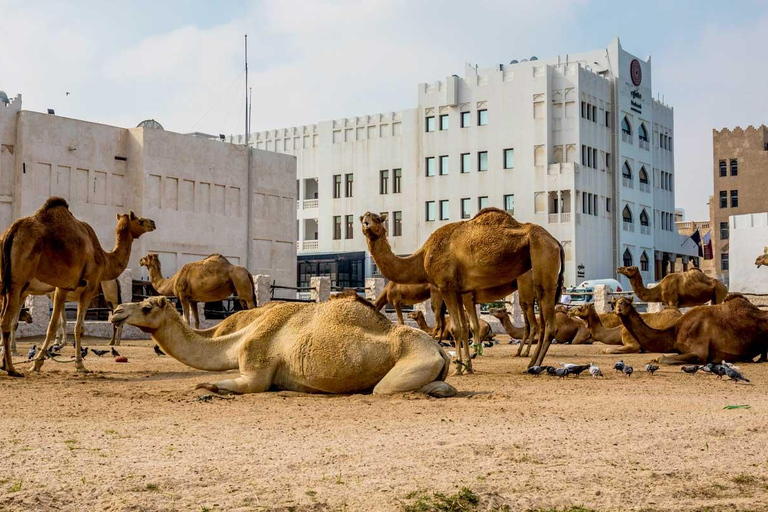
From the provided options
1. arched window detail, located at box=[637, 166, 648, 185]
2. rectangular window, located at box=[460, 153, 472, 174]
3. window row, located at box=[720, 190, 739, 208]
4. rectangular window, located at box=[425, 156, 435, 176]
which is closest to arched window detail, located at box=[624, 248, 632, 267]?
arched window detail, located at box=[637, 166, 648, 185]

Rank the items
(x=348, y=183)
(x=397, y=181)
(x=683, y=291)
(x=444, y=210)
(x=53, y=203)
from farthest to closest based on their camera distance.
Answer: (x=348, y=183) → (x=397, y=181) → (x=444, y=210) → (x=683, y=291) → (x=53, y=203)

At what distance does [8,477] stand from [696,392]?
7688 millimetres

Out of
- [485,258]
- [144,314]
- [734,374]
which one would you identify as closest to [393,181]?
[485,258]

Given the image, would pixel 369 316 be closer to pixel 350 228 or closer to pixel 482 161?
pixel 482 161

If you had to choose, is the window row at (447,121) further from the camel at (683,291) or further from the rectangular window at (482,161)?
the camel at (683,291)

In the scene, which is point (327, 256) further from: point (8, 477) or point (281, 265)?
point (8, 477)

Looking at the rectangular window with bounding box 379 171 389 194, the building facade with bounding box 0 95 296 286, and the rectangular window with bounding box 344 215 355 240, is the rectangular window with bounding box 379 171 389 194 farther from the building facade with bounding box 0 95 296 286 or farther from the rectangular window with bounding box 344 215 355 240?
the building facade with bounding box 0 95 296 286

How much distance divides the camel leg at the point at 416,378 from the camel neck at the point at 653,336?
22.4ft

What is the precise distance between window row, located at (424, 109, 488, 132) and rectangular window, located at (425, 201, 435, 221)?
18.1 ft

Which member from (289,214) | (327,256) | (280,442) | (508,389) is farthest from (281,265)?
(280,442)

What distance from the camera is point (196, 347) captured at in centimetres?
1033

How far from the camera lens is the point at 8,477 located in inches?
226

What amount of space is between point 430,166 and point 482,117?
18.4 feet

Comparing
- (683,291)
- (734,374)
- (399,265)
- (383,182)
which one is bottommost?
(734,374)
